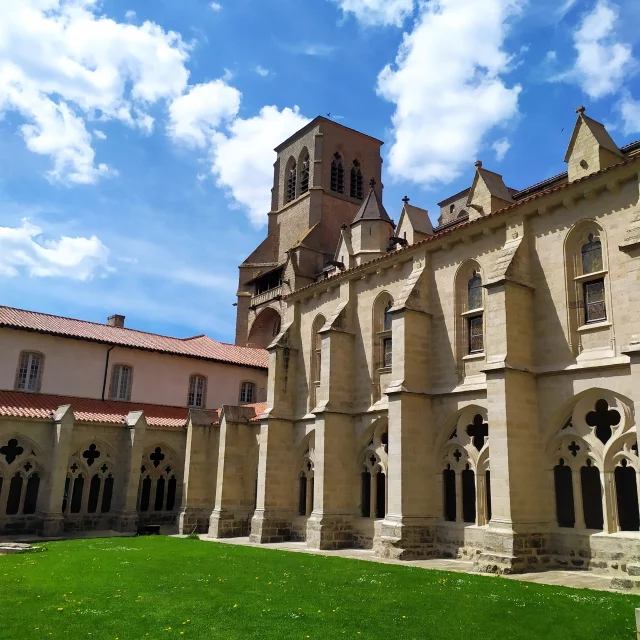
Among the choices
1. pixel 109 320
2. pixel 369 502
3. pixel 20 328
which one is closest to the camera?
pixel 369 502

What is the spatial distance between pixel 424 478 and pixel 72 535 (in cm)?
1685

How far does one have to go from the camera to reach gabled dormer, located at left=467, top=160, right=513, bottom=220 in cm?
2175

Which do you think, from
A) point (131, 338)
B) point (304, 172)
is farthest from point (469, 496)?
point (304, 172)

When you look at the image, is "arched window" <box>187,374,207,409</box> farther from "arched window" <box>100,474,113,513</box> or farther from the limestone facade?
the limestone facade

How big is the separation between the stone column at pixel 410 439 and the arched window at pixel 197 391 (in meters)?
18.0

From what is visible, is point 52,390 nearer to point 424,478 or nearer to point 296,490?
point 296,490

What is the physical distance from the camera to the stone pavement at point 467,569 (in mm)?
13742

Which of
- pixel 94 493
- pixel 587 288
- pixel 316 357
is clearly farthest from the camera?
pixel 94 493

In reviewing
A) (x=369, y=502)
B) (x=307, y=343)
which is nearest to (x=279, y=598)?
(x=369, y=502)

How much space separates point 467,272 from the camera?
20.8 m

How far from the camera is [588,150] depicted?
18.6 meters

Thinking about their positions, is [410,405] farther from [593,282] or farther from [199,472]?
[199,472]

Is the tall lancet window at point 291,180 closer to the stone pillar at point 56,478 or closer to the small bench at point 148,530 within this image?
the stone pillar at point 56,478

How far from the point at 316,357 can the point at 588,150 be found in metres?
14.2
